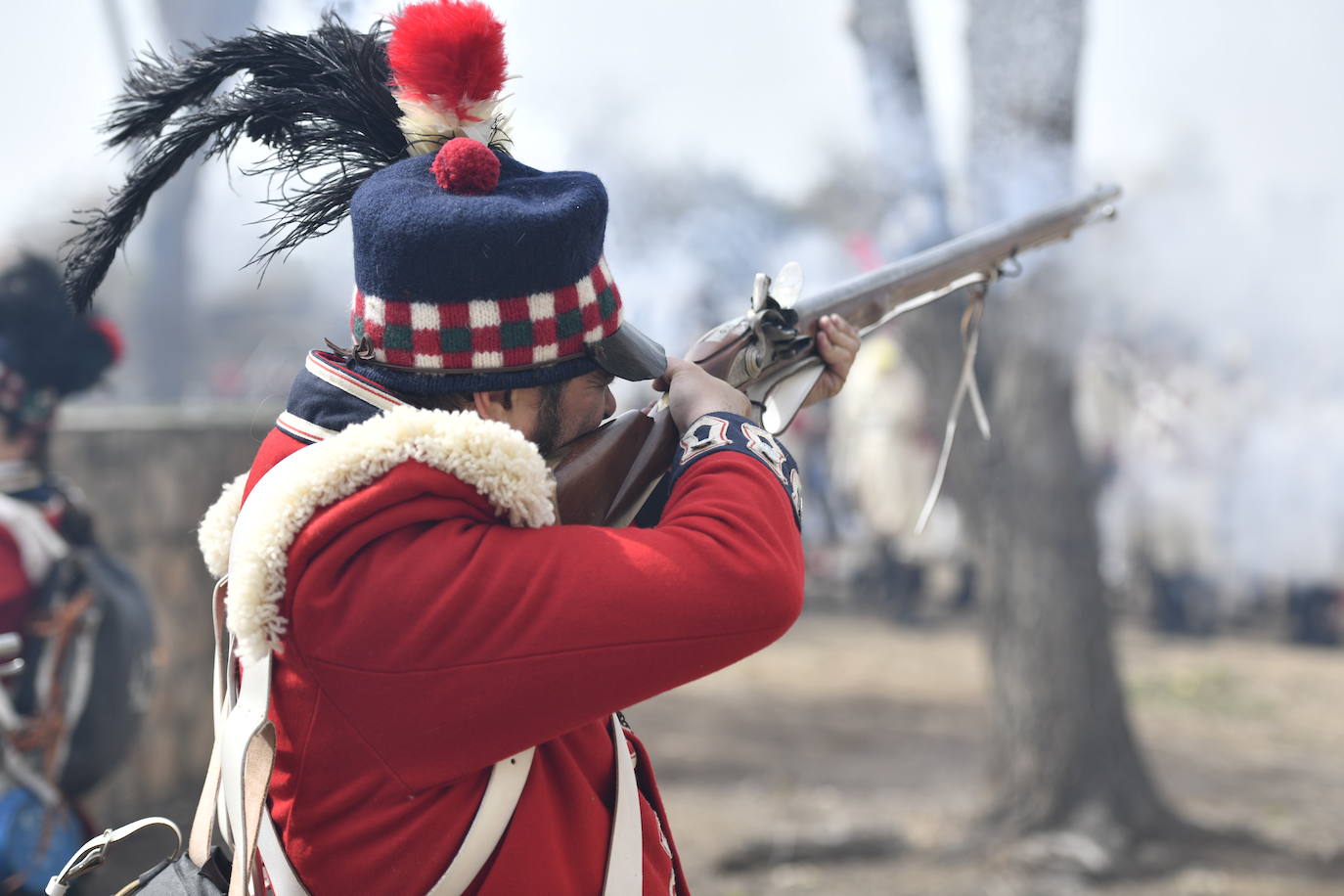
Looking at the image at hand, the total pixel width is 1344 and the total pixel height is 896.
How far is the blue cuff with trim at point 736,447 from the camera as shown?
5.32 feet

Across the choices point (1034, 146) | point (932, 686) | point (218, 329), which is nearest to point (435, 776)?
point (1034, 146)

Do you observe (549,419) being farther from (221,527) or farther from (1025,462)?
(1025,462)

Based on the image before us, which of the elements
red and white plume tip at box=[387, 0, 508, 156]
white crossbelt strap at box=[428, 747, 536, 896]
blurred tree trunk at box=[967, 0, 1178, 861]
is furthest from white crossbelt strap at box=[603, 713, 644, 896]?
blurred tree trunk at box=[967, 0, 1178, 861]

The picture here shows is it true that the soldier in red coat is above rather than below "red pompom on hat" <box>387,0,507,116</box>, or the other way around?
below

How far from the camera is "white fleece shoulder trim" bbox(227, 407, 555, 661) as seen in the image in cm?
143

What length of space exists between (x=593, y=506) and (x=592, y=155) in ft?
12.8

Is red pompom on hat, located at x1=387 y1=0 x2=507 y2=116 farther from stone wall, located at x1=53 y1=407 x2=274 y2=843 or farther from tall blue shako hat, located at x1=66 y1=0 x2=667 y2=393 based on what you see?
stone wall, located at x1=53 y1=407 x2=274 y2=843

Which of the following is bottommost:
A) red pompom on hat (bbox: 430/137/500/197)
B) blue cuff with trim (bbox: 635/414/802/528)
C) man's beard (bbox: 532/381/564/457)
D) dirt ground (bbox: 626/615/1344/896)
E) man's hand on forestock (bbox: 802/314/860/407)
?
dirt ground (bbox: 626/615/1344/896)

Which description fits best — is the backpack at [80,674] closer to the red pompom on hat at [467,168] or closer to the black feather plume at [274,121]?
the black feather plume at [274,121]

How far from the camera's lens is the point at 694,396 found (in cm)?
181

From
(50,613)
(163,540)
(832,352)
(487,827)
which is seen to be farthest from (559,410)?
(163,540)

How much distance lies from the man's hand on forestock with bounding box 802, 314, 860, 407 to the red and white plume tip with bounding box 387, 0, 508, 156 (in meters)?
0.89

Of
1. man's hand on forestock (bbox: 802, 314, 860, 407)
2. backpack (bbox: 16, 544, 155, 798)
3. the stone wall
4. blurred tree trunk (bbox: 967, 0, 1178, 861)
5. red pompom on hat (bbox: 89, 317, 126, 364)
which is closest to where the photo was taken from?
man's hand on forestock (bbox: 802, 314, 860, 407)

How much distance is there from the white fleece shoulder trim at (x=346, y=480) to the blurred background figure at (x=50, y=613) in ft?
8.55
